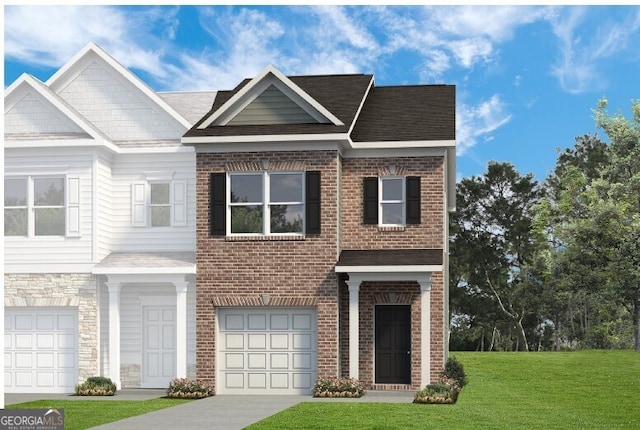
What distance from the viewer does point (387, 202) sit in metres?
28.8

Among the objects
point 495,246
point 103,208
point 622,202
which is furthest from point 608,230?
point 103,208

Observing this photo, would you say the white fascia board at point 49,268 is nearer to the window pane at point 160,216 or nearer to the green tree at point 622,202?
the window pane at point 160,216

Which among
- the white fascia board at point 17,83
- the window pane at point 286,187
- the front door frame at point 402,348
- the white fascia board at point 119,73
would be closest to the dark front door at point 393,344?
the front door frame at point 402,348

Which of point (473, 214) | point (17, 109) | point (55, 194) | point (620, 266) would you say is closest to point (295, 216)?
point (55, 194)

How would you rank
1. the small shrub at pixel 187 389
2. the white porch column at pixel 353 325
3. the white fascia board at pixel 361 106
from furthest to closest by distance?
the white fascia board at pixel 361 106 → the white porch column at pixel 353 325 → the small shrub at pixel 187 389

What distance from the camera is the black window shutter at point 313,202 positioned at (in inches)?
1089

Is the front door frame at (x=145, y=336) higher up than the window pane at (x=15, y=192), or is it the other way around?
the window pane at (x=15, y=192)

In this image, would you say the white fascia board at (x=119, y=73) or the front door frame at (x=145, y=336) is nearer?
the front door frame at (x=145, y=336)

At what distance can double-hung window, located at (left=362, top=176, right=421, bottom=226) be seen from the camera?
28.6 meters

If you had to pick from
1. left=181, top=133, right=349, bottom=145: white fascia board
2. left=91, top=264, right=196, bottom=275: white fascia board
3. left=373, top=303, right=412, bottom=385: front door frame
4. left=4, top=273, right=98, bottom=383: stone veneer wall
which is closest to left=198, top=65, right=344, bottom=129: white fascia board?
left=181, top=133, right=349, bottom=145: white fascia board

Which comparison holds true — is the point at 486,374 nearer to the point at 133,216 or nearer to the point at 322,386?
the point at 322,386

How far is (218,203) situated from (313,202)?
2669mm

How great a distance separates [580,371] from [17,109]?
67.5 ft

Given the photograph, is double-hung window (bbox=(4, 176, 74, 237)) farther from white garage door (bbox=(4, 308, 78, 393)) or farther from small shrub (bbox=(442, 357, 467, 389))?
small shrub (bbox=(442, 357, 467, 389))
